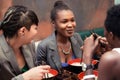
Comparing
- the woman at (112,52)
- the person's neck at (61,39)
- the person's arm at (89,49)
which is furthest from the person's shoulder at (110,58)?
the person's neck at (61,39)

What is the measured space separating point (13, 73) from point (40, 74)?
0.81ft

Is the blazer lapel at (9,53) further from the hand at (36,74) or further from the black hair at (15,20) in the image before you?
the hand at (36,74)

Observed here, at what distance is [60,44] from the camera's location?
2.18 metres

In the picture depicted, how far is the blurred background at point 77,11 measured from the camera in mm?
2660

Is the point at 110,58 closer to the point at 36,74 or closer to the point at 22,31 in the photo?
the point at 36,74

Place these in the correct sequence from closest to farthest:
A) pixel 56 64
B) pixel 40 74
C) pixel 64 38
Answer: pixel 40 74
pixel 56 64
pixel 64 38

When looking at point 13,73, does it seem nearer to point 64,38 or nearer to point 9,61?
point 9,61

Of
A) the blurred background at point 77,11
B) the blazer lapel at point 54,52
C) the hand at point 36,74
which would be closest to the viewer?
the hand at point 36,74

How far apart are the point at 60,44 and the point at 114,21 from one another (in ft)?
3.30

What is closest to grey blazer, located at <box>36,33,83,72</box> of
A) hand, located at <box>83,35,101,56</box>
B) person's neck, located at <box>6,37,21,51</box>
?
person's neck, located at <box>6,37,21,51</box>

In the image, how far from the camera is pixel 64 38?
2.18 meters

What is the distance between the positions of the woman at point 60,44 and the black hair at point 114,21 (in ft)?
2.79

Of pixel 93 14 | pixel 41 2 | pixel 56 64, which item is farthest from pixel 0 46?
pixel 93 14

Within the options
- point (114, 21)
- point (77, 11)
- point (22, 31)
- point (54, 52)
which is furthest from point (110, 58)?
point (77, 11)
